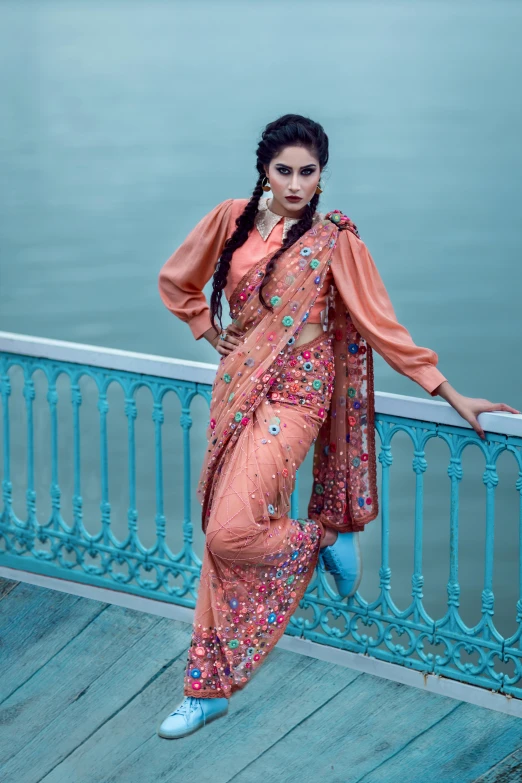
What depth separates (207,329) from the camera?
125 inches

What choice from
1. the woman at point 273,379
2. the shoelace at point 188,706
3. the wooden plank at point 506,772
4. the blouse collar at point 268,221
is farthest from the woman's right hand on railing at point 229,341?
the wooden plank at point 506,772

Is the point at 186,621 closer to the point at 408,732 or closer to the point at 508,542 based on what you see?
the point at 408,732

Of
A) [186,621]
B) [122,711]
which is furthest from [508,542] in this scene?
[122,711]

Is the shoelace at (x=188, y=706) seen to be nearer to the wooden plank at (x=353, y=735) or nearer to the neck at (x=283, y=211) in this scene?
the wooden plank at (x=353, y=735)

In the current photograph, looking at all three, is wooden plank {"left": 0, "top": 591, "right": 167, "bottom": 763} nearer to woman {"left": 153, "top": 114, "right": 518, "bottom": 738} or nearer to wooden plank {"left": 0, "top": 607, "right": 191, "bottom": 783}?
wooden plank {"left": 0, "top": 607, "right": 191, "bottom": 783}

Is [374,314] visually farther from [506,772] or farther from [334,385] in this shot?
[506,772]

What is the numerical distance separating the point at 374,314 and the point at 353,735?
3.66 feet

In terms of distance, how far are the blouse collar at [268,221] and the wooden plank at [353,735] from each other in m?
1.28

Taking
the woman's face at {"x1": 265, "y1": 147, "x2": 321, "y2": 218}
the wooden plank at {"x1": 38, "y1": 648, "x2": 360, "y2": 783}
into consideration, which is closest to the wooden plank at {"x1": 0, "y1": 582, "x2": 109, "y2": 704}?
the wooden plank at {"x1": 38, "y1": 648, "x2": 360, "y2": 783}

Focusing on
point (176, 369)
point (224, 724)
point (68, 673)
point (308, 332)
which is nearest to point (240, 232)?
point (308, 332)

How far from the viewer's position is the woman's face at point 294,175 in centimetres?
282

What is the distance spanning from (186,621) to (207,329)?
100 centimetres

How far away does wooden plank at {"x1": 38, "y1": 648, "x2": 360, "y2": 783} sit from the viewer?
303cm

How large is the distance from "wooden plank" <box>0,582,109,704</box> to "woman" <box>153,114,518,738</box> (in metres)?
0.72
